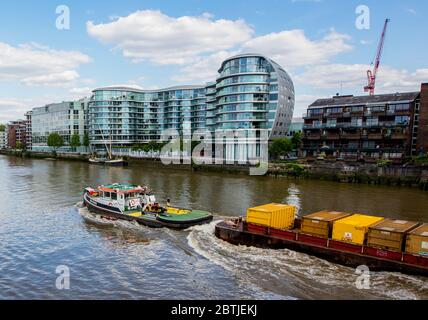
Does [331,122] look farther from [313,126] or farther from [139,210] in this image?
[139,210]

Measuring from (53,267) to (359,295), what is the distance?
18.5m

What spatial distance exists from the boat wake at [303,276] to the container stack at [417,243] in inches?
61.1

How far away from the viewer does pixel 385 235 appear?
72.3 feet

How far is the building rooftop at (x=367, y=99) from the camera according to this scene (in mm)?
79062

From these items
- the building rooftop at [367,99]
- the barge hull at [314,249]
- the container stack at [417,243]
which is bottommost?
the barge hull at [314,249]

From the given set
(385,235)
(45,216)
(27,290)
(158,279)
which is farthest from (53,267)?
(385,235)

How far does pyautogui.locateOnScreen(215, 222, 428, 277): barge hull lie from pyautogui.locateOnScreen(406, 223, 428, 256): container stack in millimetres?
889

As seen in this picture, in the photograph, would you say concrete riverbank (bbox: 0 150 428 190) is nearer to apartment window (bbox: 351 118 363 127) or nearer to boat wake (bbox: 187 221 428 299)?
apartment window (bbox: 351 118 363 127)

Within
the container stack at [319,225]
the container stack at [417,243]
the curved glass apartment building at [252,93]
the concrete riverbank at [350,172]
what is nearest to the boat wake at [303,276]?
the container stack at [417,243]

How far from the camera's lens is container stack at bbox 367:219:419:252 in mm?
21672

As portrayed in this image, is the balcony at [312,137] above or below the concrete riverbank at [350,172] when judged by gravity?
above

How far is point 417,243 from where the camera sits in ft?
68.8

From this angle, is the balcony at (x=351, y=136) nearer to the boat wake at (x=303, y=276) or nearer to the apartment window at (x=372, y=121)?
the apartment window at (x=372, y=121)

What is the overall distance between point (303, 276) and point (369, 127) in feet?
226
